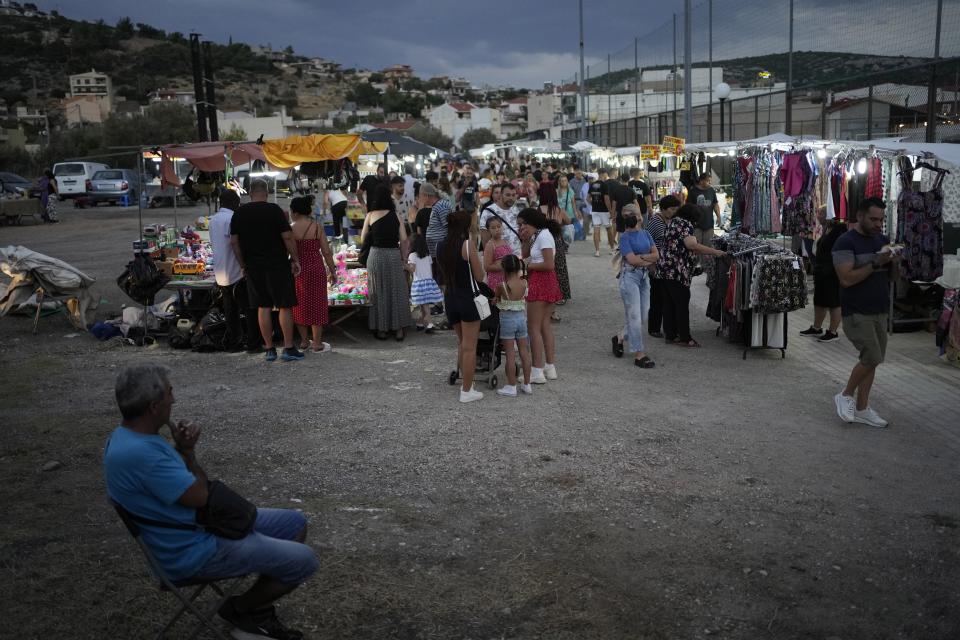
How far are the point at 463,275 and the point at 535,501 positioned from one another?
2521 millimetres

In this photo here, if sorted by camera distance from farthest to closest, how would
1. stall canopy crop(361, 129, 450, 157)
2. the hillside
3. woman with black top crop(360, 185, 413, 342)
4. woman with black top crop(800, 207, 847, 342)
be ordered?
the hillside
stall canopy crop(361, 129, 450, 157)
woman with black top crop(360, 185, 413, 342)
woman with black top crop(800, 207, 847, 342)

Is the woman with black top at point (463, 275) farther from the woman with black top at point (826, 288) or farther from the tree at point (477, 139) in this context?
the tree at point (477, 139)

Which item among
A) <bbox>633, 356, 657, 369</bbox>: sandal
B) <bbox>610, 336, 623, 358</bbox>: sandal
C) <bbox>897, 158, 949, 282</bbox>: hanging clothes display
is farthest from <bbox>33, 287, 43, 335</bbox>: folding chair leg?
<bbox>897, 158, 949, 282</bbox>: hanging clothes display

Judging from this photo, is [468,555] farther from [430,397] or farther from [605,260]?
[605,260]

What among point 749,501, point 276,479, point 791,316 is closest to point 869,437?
point 749,501

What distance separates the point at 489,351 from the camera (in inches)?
326

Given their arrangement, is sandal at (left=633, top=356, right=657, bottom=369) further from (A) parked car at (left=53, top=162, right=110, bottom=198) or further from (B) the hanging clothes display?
(A) parked car at (left=53, top=162, right=110, bottom=198)

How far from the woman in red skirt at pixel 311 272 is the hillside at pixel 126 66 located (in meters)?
106

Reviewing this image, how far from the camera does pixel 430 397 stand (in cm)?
782

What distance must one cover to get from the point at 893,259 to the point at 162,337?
26.7 ft

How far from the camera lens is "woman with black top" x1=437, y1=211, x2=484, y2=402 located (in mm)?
7320

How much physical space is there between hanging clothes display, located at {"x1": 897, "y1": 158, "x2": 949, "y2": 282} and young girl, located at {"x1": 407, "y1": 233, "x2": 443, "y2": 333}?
547cm

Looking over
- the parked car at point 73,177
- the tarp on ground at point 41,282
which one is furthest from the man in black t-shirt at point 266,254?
the parked car at point 73,177

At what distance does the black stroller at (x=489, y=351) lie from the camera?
26.6 ft
